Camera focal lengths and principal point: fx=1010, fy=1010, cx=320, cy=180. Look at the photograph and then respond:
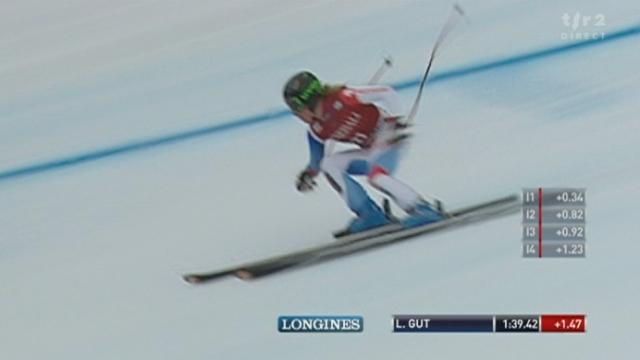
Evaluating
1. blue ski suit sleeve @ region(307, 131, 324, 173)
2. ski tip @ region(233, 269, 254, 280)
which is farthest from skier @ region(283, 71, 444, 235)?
ski tip @ region(233, 269, 254, 280)

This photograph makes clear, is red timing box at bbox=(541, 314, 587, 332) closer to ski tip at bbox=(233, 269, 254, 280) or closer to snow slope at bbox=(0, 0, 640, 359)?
snow slope at bbox=(0, 0, 640, 359)

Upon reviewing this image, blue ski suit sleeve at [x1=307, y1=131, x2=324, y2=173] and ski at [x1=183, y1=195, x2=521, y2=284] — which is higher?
blue ski suit sleeve at [x1=307, y1=131, x2=324, y2=173]

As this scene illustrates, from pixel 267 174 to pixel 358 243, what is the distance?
0.12m

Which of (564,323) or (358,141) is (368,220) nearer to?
(358,141)

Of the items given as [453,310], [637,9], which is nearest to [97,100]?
[453,310]

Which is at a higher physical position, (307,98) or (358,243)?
(307,98)

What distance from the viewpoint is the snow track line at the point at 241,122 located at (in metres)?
1.06

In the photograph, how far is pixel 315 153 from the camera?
107 centimetres

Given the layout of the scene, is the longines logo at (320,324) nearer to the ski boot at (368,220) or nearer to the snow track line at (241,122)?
the ski boot at (368,220)

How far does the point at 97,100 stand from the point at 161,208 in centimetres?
13

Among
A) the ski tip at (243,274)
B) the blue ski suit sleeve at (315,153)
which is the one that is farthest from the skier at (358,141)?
the ski tip at (243,274)

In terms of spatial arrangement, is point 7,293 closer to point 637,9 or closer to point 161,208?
point 161,208

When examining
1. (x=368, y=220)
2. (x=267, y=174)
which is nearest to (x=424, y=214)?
(x=368, y=220)

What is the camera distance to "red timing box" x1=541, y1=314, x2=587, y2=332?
1050mm
